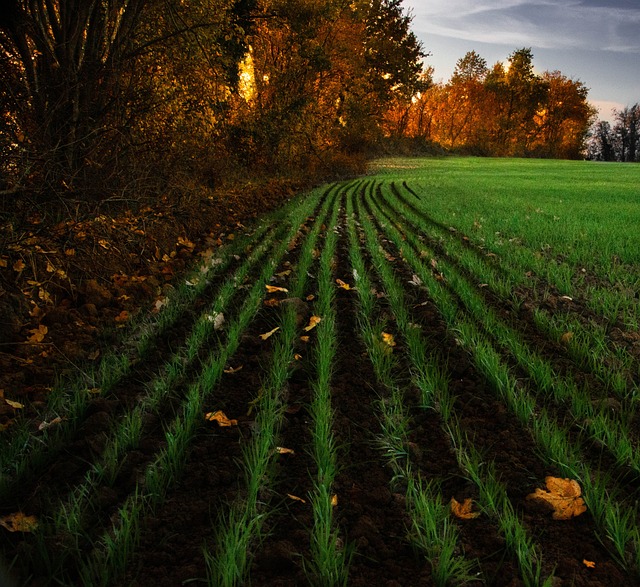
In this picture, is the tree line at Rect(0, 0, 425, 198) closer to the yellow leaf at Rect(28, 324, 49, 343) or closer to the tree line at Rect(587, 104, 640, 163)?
the yellow leaf at Rect(28, 324, 49, 343)

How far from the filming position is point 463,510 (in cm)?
175

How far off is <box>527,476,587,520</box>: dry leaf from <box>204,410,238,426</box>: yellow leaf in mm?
1504

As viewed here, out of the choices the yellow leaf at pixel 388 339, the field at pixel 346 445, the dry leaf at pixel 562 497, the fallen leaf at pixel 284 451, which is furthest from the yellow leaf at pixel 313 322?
the dry leaf at pixel 562 497

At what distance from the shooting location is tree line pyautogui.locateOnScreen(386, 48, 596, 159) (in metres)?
56.2

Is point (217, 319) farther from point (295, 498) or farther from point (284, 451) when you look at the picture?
point (295, 498)

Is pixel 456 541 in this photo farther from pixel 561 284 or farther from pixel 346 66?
pixel 346 66

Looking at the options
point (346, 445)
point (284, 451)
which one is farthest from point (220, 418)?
point (346, 445)

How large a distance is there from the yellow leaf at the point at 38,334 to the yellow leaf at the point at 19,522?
1979 millimetres

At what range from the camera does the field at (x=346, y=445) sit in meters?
1.56

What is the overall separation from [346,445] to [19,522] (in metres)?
1.43

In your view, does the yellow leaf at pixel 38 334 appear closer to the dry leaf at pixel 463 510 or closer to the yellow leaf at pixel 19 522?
the yellow leaf at pixel 19 522

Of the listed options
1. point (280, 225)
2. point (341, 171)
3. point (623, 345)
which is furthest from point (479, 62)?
point (623, 345)

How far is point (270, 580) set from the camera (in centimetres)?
150

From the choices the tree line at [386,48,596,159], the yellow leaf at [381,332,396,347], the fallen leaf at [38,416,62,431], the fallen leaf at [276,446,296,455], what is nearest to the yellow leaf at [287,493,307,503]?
the fallen leaf at [276,446,296,455]
